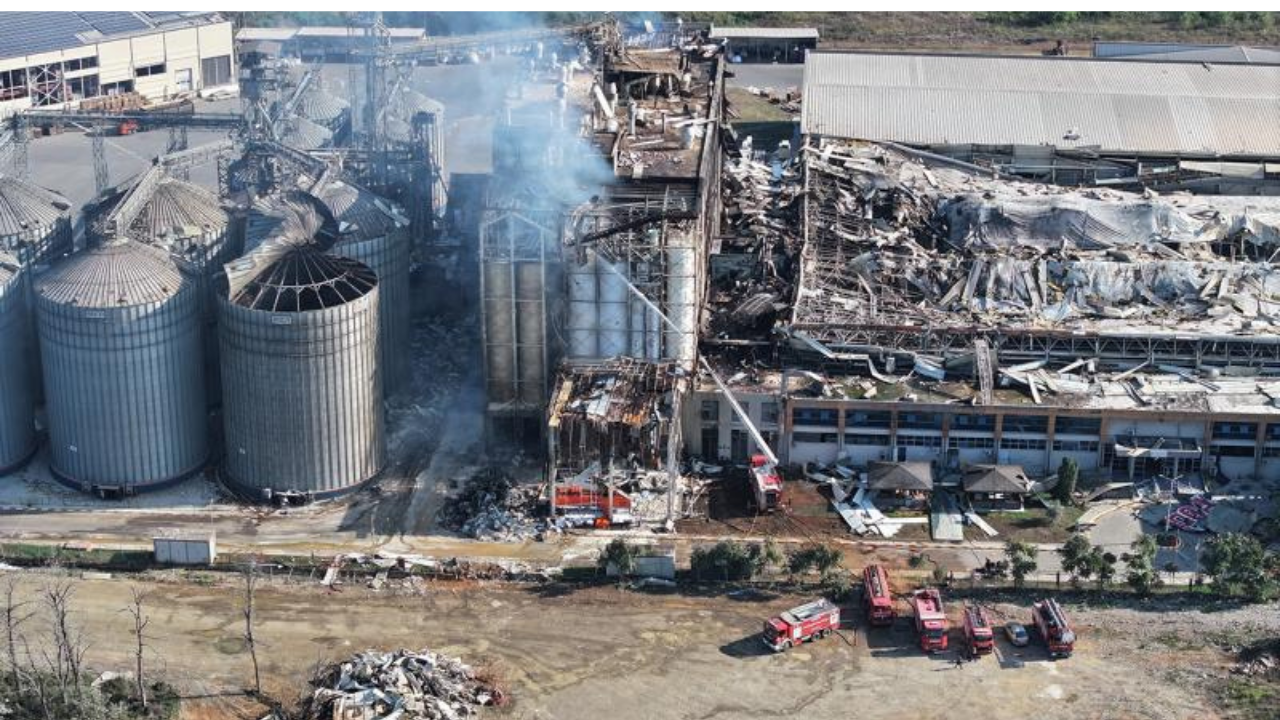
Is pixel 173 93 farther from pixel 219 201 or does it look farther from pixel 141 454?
pixel 141 454

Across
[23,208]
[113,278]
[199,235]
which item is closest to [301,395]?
[113,278]

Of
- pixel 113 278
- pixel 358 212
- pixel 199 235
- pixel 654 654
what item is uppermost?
pixel 358 212

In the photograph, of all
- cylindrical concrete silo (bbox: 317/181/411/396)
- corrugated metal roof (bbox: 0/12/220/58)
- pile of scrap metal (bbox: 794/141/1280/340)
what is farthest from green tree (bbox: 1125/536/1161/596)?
corrugated metal roof (bbox: 0/12/220/58)

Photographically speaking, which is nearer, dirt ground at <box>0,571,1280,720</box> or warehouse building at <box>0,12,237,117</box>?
dirt ground at <box>0,571,1280,720</box>

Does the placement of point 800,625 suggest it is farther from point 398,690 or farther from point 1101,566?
point 398,690

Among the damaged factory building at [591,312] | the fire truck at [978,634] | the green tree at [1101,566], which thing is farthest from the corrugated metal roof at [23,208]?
the green tree at [1101,566]

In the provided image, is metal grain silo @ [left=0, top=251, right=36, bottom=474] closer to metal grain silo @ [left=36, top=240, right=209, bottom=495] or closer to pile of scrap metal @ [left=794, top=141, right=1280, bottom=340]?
metal grain silo @ [left=36, top=240, right=209, bottom=495]

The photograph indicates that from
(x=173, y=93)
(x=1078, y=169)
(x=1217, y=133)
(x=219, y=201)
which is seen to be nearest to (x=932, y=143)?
(x=1078, y=169)
